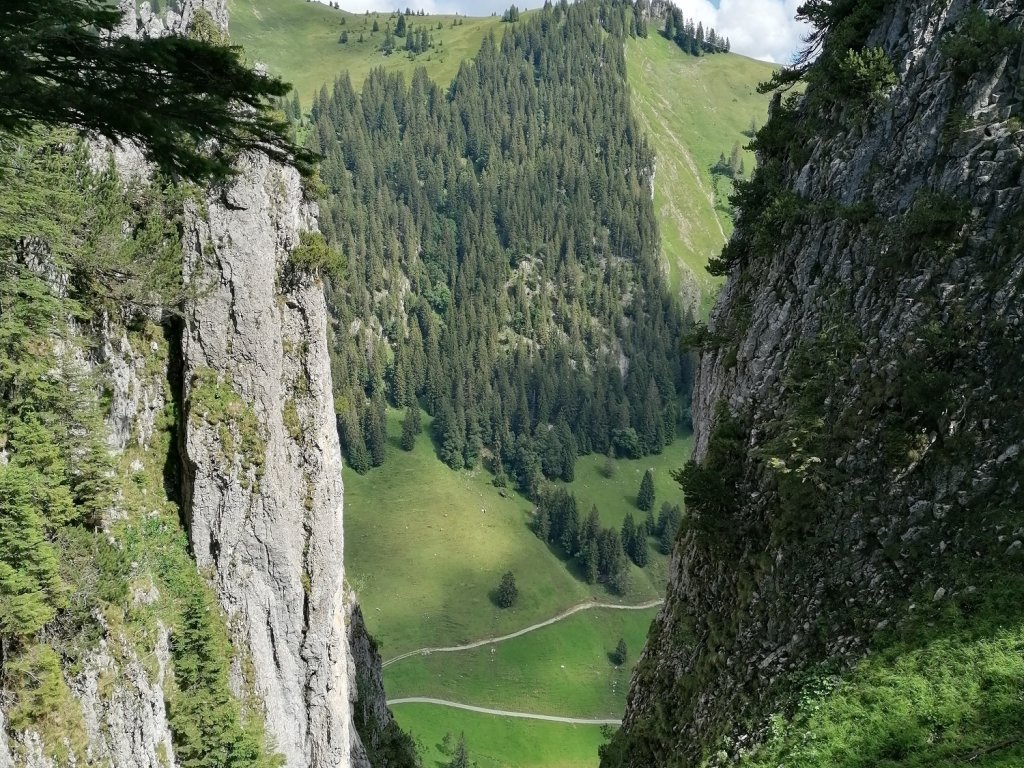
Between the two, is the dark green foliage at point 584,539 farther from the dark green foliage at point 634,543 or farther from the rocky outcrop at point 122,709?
the rocky outcrop at point 122,709

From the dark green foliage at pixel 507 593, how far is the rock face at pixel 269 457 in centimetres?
8640

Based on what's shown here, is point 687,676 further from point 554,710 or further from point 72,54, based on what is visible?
point 554,710

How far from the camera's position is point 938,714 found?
50.6 ft

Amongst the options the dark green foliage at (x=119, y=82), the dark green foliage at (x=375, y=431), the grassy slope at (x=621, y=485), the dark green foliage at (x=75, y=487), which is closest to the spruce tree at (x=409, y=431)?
the dark green foliage at (x=375, y=431)

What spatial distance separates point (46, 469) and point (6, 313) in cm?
451

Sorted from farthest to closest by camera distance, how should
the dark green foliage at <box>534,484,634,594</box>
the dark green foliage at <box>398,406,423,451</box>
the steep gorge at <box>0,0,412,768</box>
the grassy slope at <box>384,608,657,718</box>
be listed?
the dark green foliage at <box>398,406,423,451</box>
the dark green foliage at <box>534,484,634,594</box>
the grassy slope at <box>384,608,657,718</box>
the steep gorge at <box>0,0,412,768</box>

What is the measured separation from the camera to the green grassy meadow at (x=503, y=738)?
8694cm

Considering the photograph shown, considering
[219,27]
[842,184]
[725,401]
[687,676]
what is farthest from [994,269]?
[219,27]

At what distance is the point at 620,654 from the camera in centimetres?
11225

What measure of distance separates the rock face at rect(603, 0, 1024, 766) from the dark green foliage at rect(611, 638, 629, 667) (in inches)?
3547

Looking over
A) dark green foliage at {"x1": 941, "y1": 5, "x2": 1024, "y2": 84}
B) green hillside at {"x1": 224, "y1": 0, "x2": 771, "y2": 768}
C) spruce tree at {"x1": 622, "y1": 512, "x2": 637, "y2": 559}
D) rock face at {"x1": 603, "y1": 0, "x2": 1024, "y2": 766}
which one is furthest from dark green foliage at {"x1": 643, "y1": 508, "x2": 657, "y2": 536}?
dark green foliage at {"x1": 941, "y1": 5, "x2": 1024, "y2": 84}

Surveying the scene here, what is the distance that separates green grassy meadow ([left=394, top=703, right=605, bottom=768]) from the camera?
86938 mm

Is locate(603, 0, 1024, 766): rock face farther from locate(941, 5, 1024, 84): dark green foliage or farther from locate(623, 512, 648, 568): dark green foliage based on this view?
locate(623, 512, 648, 568): dark green foliage

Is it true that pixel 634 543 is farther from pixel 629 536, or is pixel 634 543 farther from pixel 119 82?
pixel 119 82
